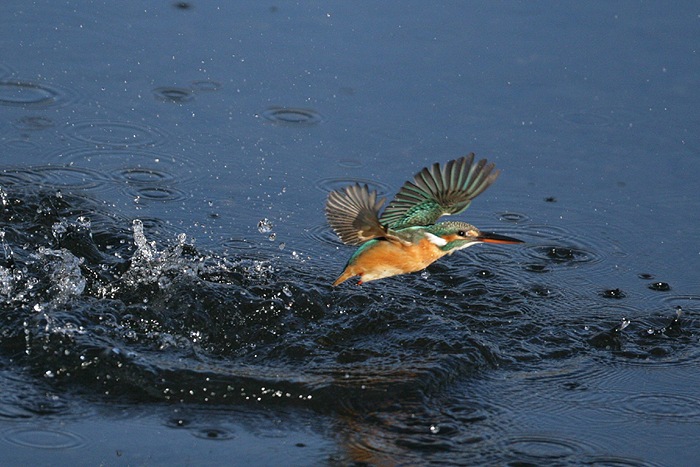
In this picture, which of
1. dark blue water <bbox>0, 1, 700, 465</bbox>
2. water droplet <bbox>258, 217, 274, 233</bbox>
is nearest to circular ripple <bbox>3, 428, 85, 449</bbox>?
dark blue water <bbox>0, 1, 700, 465</bbox>

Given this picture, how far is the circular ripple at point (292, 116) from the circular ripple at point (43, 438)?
10.6 feet

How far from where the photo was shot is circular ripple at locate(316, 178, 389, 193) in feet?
21.3

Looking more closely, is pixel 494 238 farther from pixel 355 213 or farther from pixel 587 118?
pixel 587 118

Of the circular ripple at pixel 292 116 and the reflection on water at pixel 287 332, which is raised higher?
the circular ripple at pixel 292 116

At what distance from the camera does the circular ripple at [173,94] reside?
7222 millimetres

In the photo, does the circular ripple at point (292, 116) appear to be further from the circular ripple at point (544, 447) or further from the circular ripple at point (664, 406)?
the circular ripple at point (544, 447)

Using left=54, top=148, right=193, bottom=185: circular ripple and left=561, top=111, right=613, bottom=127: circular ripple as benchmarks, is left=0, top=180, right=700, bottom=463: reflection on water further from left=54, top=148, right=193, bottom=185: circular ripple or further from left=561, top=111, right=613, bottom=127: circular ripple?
left=561, top=111, right=613, bottom=127: circular ripple

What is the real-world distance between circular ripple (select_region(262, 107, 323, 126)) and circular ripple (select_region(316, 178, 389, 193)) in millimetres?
648

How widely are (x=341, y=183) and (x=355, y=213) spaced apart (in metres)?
1.83

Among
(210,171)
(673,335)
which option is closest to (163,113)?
(210,171)

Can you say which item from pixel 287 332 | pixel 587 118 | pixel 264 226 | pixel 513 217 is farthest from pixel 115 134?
pixel 587 118

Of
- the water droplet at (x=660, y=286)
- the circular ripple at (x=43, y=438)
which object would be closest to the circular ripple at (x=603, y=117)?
the water droplet at (x=660, y=286)

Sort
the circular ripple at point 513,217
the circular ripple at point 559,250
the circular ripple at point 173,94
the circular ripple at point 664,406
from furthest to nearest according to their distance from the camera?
the circular ripple at point 173,94 < the circular ripple at point 513,217 < the circular ripple at point 559,250 < the circular ripple at point 664,406

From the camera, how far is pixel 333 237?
6.32 meters
